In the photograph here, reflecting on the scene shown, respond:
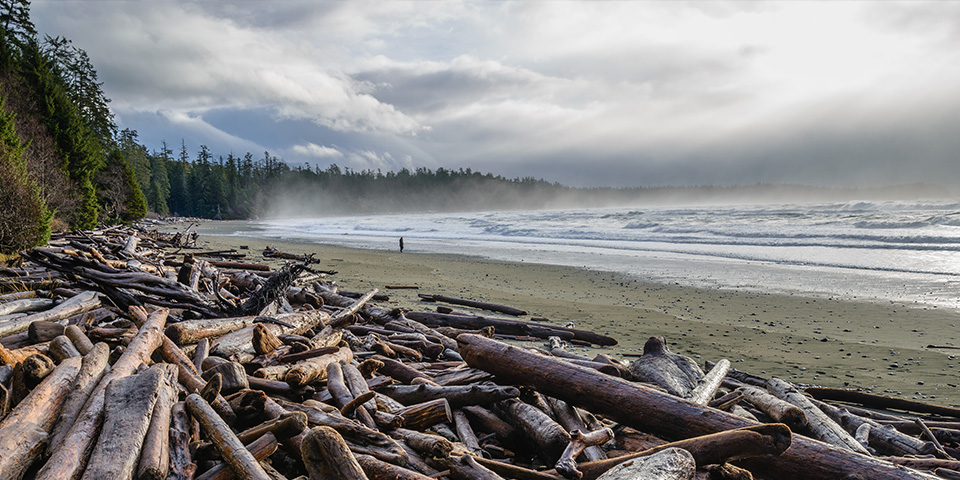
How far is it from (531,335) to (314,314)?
12.3ft

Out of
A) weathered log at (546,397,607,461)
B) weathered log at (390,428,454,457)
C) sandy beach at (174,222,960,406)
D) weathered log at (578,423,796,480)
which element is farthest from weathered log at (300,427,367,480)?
sandy beach at (174,222,960,406)

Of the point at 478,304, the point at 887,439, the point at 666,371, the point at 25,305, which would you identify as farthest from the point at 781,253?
the point at 25,305

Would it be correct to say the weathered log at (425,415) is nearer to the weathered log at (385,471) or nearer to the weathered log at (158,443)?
the weathered log at (385,471)

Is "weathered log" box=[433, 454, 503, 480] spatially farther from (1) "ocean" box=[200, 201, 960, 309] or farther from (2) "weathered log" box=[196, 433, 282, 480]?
(1) "ocean" box=[200, 201, 960, 309]

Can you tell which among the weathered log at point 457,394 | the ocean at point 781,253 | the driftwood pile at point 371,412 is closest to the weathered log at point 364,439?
the driftwood pile at point 371,412

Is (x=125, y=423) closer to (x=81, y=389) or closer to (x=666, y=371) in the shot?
(x=81, y=389)

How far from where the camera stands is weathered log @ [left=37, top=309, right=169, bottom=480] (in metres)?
2.13

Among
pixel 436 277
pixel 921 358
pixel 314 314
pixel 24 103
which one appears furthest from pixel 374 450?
pixel 24 103

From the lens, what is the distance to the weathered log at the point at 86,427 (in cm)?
213

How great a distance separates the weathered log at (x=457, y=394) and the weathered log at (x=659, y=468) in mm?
1291

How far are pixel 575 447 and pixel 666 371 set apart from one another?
2059mm

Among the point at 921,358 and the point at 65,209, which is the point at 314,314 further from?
the point at 65,209

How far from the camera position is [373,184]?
628 ft

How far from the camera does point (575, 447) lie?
9.69ft
